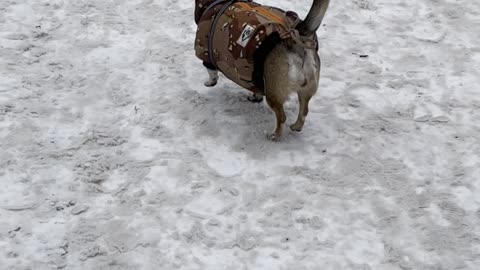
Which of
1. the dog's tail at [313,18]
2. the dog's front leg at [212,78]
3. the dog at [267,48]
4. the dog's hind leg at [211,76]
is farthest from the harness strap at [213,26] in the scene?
the dog's tail at [313,18]

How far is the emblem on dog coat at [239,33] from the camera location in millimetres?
4707

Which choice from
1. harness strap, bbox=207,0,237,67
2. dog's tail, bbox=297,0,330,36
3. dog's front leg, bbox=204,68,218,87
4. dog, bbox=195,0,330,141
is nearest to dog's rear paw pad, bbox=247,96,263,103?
dog, bbox=195,0,330,141

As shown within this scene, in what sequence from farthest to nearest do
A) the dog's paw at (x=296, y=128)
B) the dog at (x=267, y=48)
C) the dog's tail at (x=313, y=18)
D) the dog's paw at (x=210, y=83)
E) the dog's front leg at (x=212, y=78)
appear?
1. the dog's paw at (x=210, y=83)
2. the dog's front leg at (x=212, y=78)
3. the dog's paw at (x=296, y=128)
4. the dog at (x=267, y=48)
5. the dog's tail at (x=313, y=18)

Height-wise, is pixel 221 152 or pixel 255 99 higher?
pixel 255 99

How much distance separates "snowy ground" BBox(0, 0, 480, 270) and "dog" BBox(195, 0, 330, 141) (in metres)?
0.43

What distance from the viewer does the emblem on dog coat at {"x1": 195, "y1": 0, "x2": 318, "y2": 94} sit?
15.4 feet

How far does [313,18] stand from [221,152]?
1307 mm

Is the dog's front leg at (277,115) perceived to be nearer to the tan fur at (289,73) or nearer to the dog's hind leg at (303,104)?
the tan fur at (289,73)

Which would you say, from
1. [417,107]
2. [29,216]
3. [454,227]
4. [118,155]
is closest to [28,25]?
[118,155]

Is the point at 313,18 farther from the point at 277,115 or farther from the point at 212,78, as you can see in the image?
the point at 212,78

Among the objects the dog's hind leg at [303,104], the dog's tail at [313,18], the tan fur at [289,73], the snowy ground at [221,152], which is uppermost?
the dog's tail at [313,18]

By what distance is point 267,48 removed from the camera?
4707 mm

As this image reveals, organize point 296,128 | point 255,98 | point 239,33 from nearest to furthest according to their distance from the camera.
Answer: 1. point 239,33
2. point 296,128
3. point 255,98

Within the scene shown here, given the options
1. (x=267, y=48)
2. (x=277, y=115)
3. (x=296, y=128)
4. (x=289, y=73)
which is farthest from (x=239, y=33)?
(x=296, y=128)
